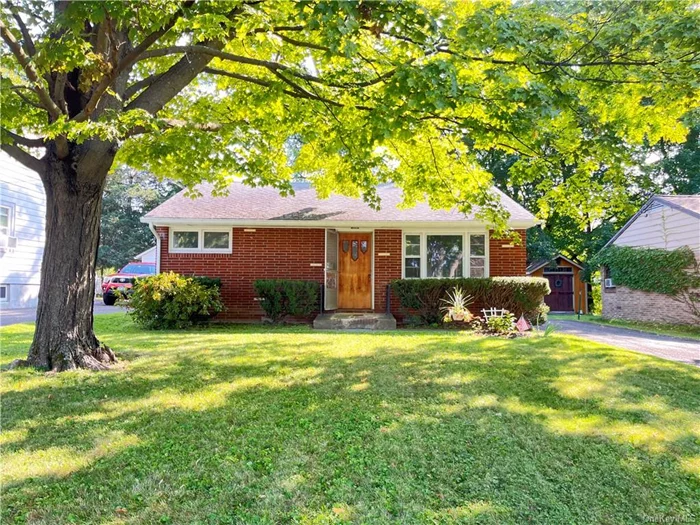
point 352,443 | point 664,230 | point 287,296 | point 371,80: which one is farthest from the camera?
point 664,230

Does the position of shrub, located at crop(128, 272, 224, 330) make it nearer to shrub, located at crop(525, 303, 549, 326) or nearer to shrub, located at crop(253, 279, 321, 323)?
shrub, located at crop(253, 279, 321, 323)

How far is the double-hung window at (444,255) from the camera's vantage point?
38.2 feet

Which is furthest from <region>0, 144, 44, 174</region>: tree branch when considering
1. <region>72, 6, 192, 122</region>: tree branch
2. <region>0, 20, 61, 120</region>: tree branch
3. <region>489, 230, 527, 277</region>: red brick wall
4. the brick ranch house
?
<region>489, 230, 527, 277</region>: red brick wall

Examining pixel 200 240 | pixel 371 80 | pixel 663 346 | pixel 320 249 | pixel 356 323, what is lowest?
pixel 663 346

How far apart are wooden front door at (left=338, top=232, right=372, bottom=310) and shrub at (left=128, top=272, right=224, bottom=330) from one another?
3882 mm

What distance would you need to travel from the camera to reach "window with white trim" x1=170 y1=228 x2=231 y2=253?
455 inches

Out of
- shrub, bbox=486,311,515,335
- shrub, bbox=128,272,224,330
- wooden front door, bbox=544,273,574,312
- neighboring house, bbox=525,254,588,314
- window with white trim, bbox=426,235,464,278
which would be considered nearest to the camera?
shrub, bbox=486,311,515,335

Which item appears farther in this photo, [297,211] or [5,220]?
[5,220]

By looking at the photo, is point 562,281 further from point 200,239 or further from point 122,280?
point 122,280

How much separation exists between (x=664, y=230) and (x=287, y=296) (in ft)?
43.4

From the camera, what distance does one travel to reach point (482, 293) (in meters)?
10.5

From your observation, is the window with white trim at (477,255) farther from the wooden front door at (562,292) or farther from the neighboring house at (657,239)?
the wooden front door at (562,292)

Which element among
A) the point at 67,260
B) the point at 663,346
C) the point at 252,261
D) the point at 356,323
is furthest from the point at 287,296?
the point at 663,346

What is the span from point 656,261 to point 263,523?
16.1m
